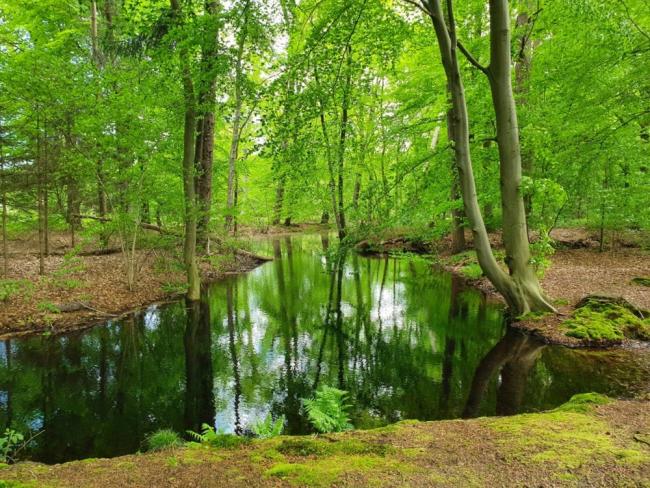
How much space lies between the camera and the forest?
3596mm

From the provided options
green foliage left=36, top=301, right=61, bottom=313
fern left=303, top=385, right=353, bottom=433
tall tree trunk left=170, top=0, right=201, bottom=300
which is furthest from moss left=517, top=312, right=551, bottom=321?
green foliage left=36, top=301, right=61, bottom=313

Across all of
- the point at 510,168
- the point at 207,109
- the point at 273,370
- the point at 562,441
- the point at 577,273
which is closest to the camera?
the point at 562,441

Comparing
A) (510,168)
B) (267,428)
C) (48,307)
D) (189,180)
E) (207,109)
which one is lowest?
(267,428)

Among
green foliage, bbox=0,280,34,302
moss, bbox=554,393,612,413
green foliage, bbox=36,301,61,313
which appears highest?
green foliage, bbox=0,280,34,302

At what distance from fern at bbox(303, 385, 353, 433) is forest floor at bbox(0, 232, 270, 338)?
6649 millimetres

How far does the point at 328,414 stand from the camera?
16.0 feet

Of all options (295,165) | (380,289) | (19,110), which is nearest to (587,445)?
(295,165)

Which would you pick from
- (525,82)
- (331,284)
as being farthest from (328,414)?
(525,82)

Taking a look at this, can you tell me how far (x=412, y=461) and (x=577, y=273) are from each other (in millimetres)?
10450

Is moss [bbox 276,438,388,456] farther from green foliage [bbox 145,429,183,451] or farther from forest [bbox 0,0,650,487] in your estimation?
green foliage [bbox 145,429,183,451]

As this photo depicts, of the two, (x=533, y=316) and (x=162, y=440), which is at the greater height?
(x=533, y=316)

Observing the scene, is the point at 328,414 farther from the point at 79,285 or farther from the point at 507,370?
the point at 79,285

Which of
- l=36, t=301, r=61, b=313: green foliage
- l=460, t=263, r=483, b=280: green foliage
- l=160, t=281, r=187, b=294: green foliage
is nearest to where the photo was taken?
l=36, t=301, r=61, b=313: green foliage

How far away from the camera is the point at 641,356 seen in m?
6.32
